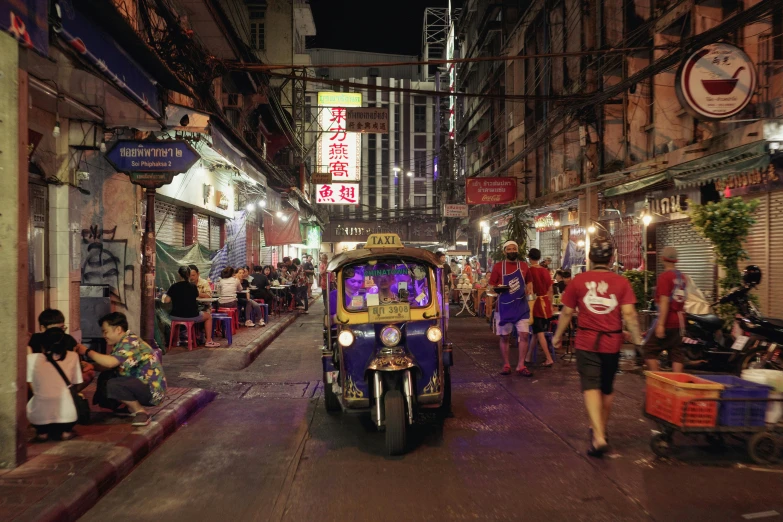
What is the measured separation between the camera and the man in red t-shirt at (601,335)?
5523 mm

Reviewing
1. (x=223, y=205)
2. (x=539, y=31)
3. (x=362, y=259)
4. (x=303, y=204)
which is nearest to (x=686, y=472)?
(x=362, y=259)

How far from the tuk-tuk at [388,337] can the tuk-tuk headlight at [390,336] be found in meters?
0.01

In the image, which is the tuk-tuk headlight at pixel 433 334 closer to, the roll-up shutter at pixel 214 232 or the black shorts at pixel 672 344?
the black shorts at pixel 672 344

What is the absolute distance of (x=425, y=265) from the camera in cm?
670

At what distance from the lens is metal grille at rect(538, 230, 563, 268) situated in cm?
2273

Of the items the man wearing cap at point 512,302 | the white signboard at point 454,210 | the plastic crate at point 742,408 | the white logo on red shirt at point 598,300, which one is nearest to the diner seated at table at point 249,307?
the man wearing cap at point 512,302

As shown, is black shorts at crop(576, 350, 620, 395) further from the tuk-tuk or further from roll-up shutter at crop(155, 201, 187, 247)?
roll-up shutter at crop(155, 201, 187, 247)

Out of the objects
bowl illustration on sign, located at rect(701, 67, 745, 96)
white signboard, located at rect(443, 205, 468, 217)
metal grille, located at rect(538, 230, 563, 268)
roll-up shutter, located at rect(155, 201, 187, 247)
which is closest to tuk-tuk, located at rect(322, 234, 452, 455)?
bowl illustration on sign, located at rect(701, 67, 745, 96)

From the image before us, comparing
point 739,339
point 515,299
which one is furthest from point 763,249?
point 515,299

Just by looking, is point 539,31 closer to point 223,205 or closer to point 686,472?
point 223,205

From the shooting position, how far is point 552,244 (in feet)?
77.7

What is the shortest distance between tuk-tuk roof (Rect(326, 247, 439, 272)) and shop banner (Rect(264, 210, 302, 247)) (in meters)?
18.5

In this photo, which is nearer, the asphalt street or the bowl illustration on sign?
the asphalt street

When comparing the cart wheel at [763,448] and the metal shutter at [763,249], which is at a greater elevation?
the metal shutter at [763,249]
